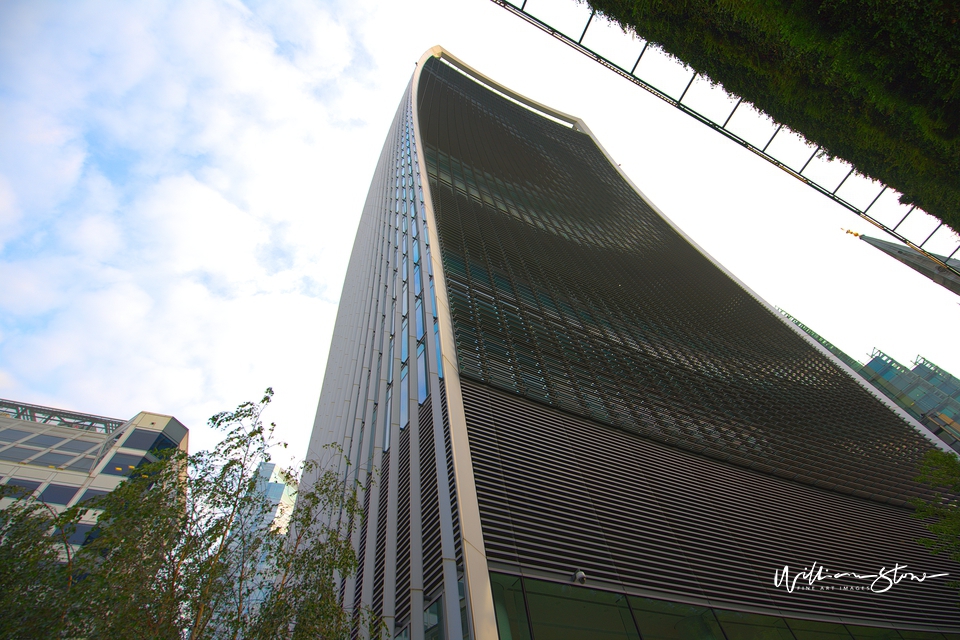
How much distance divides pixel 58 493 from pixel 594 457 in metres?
24.0

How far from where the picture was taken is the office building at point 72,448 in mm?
20812

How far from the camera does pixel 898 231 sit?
399 inches

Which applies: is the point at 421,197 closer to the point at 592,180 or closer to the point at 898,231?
the point at 898,231

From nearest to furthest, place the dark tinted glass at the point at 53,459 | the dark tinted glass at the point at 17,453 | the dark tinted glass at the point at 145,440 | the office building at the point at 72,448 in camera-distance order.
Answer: the office building at the point at 72,448 < the dark tinted glass at the point at 17,453 < the dark tinted glass at the point at 53,459 < the dark tinted glass at the point at 145,440

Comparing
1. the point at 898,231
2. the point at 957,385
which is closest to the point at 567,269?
the point at 898,231

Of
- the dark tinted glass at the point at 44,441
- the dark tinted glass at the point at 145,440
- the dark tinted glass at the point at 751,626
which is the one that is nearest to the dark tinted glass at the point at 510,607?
the dark tinted glass at the point at 751,626

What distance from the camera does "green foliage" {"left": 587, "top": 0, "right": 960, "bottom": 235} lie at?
588 centimetres

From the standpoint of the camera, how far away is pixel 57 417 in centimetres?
3078

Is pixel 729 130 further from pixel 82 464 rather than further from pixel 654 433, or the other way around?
pixel 82 464

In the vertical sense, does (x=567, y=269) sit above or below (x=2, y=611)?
above

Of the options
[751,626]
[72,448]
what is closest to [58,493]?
[72,448]

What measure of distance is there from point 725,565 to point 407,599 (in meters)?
6.33
